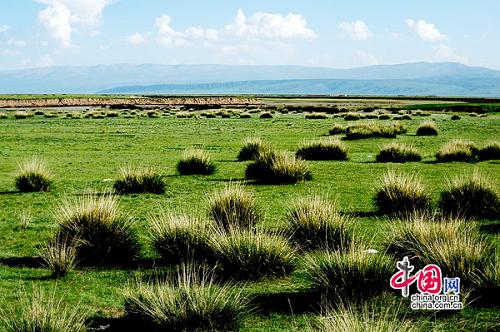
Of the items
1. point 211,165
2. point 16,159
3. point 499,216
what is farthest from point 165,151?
point 499,216

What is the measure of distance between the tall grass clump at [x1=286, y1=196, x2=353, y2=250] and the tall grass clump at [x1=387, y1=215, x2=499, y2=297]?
0.99 m

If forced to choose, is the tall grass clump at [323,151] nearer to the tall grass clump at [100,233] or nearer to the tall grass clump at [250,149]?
the tall grass clump at [250,149]

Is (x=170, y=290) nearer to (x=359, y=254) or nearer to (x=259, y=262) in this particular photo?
(x=259, y=262)

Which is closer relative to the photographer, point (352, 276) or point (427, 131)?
point (352, 276)

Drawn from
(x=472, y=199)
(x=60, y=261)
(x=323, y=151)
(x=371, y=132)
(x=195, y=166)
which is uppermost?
(x=60, y=261)

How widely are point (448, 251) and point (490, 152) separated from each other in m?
18.6

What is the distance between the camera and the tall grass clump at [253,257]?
880 cm

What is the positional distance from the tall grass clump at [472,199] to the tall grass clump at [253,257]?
5.61 metres

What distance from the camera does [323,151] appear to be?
25703mm

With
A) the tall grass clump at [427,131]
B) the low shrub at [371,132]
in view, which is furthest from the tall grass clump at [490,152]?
the tall grass clump at [427,131]

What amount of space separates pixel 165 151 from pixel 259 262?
21580 millimetres

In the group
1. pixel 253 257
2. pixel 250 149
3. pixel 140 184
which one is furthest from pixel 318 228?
pixel 250 149

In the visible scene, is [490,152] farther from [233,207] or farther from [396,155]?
[233,207]

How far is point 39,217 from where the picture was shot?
13.5 m
